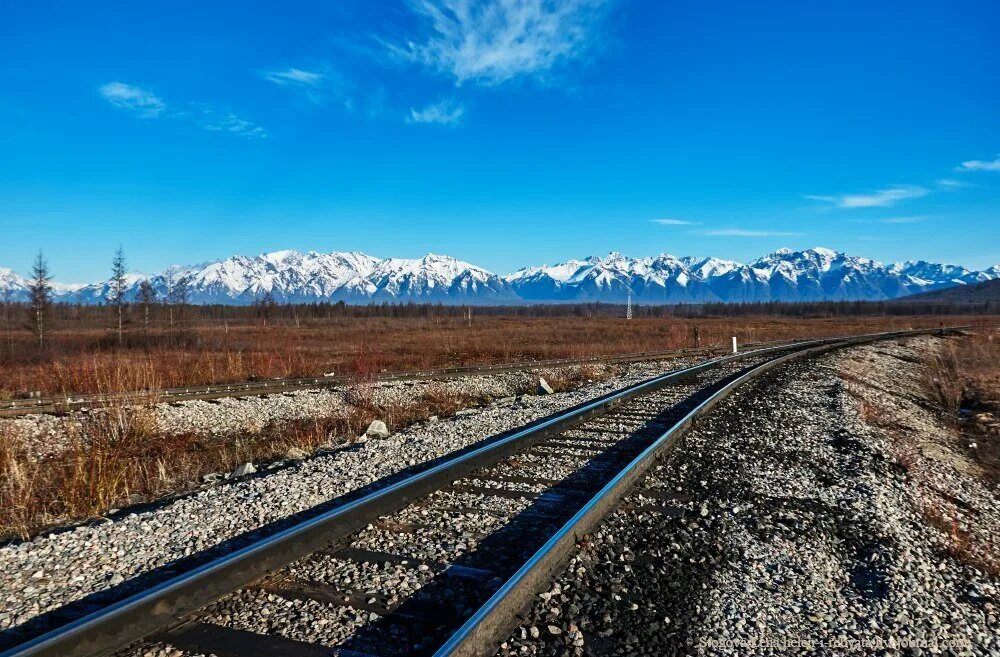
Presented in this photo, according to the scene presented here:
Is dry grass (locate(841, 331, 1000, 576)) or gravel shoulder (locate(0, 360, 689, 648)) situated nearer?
gravel shoulder (locate(0, 360, 689, 648))

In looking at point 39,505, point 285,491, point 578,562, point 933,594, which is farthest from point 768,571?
point 39,505

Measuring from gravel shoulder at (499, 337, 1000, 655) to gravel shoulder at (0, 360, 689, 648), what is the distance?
2.63 meters

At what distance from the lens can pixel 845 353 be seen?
82.4 ft

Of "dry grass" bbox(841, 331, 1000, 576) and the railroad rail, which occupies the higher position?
the railroad rail

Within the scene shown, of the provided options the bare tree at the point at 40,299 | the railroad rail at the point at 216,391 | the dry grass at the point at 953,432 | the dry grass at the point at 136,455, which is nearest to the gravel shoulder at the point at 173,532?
the dry grass at the point at 136,455

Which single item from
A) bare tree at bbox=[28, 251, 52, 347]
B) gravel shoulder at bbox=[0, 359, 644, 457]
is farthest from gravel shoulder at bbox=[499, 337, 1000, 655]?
bare tree at bbox=[28, 251, 52, 347]

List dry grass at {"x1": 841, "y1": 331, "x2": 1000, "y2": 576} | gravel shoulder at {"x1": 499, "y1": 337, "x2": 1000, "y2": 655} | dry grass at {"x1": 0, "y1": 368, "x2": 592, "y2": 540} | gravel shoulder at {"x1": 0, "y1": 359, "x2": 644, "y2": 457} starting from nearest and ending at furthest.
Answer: gravel shoulder at {"x1": 499, "y1": 337, "x2": 1000, "y2": 655}, dry grass at {"x1": 841, "y1": 331, "x2": 1000, "y2": 576}, dry grass at {"x1": 0, "y1": 368, "x2": 592, "y2": 540}, gravel shoulder at {"x1": 0, "y1": 359, "x2": 644, "y2": 457}

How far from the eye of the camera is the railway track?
3033mm

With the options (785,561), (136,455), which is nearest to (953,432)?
(785,561)

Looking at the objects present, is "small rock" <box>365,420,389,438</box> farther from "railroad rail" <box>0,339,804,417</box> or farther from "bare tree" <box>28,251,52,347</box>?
"bare tree" <box>28,251,52,347</box>

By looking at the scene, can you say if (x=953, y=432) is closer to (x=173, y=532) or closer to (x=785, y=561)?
(x=785, y=561)

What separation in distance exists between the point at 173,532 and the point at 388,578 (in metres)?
2.11

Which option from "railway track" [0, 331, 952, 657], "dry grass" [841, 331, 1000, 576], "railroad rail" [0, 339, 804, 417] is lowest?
"dry grass" [841, 331, 1000, 576]

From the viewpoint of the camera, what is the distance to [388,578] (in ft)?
12.6
